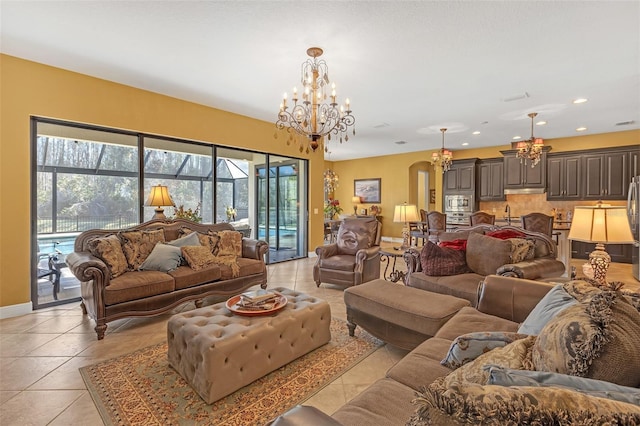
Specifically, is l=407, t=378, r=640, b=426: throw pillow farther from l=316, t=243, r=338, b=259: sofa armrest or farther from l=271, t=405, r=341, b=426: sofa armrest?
l=316, t=243, r=338, b=259: sofa armrest

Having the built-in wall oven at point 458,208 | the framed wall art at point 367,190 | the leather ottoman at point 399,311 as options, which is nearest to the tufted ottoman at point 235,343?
the leather ottoman at point 399,311

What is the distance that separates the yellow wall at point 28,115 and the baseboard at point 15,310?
5cm

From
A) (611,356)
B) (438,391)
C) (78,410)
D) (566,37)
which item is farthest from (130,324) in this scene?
(566,37)

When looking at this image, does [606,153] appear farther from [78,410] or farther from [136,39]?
[78,410]

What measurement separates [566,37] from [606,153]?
208 inches

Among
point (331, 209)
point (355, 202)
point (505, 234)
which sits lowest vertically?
point (505, 234)

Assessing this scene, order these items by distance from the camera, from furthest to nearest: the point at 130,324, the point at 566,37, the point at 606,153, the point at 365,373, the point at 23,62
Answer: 1. the point at 606,153
2. the point at 23,62
3. the point at 130,324
4. the point at 566,37
5. the point at 365,373

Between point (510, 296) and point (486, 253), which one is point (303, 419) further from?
point (486, 253)

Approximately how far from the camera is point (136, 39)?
3.00m

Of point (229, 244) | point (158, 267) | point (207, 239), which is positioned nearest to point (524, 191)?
point (229, 244)

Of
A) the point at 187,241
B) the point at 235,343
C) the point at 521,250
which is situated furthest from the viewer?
the point at 187,241

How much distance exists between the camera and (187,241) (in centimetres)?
386

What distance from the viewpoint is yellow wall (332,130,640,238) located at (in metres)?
8.32

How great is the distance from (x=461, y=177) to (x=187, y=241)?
7.38 meters
